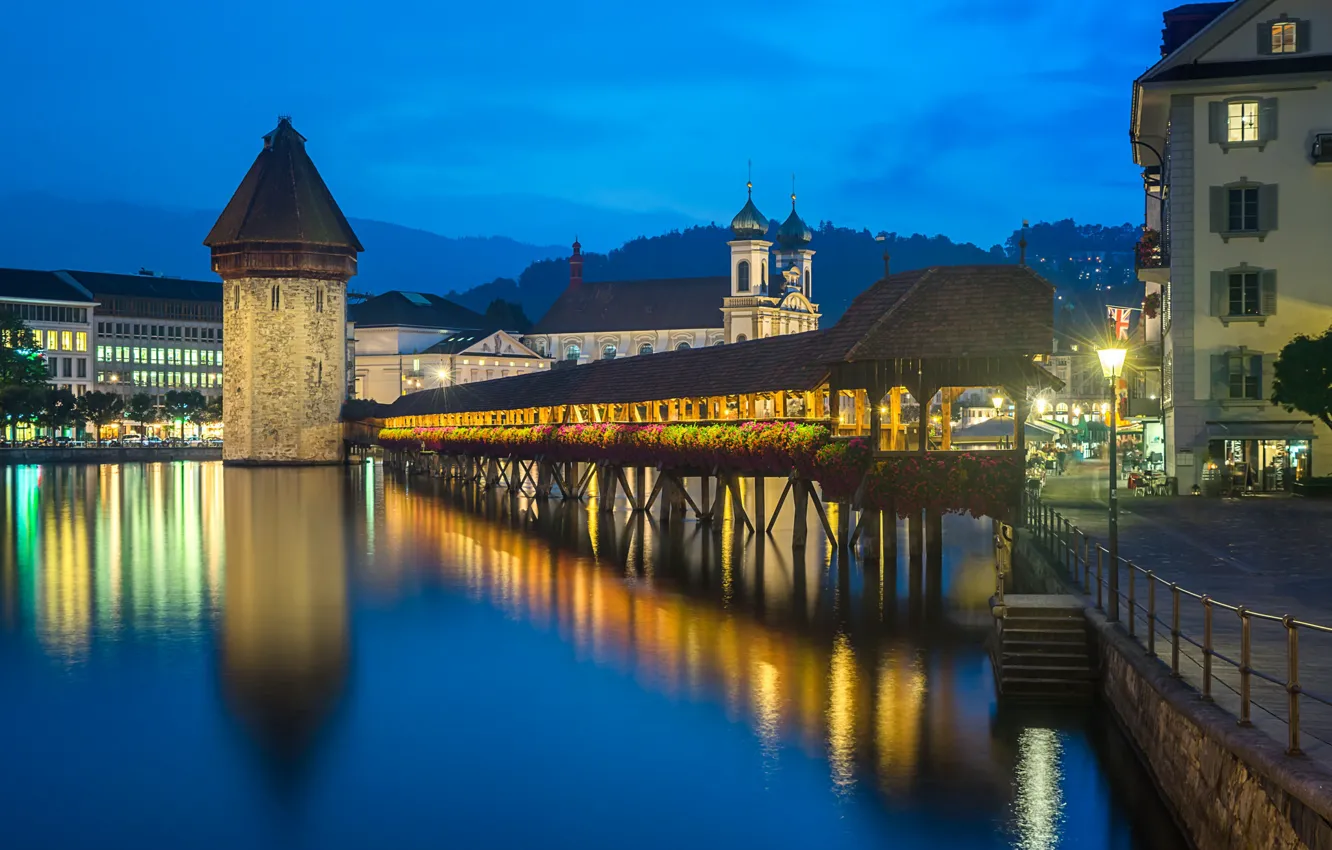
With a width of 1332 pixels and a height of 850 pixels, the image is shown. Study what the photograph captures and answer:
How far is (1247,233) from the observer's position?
37.6 meters

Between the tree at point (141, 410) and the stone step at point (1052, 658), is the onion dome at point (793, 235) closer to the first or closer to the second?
the tree at point (141, 410)

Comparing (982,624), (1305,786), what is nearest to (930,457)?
(982,624)

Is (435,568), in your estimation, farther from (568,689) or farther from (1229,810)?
(1229,810)

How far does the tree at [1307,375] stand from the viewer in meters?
34.7

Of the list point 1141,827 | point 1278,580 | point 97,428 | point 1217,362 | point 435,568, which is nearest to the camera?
point 1141,827

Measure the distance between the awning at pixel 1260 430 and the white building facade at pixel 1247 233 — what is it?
3 cm

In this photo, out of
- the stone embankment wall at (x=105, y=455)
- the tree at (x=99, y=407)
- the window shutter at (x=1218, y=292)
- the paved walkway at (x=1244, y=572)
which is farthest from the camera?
the tree at (x=99, y=407)

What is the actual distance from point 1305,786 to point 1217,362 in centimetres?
3061

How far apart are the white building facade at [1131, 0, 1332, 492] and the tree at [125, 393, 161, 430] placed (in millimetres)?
115990

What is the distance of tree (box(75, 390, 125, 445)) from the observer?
422 feet

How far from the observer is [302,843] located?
13.3 metres

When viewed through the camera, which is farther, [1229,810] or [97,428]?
[97,428]

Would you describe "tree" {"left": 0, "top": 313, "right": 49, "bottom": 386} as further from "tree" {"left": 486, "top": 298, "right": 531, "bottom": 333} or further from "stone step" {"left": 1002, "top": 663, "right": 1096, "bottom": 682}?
"stone step" {"left": 1002, "top": 663, "right": 1096, "bottom": 682}

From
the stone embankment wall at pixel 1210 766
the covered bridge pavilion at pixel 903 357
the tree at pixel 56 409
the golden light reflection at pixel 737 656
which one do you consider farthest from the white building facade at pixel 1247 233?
the tree at pixel 56 409
